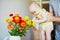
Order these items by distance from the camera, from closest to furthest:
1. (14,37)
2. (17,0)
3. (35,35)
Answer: (14,37)
(35,35)
(17,0)

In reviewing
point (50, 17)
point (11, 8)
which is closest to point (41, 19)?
point (50, 17)

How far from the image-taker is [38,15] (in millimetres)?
1543

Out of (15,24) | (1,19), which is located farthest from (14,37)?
(1,19)

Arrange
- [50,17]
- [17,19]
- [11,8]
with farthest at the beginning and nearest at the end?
[11,8], [50,17], [17,19]

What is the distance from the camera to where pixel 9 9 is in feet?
5.81

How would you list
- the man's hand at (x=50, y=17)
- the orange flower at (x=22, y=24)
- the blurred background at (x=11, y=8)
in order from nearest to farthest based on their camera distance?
the orange flower at (x=22, y=24)
the man's hand at (x=50, y=17)
the blurred background at (x=11, y=8)

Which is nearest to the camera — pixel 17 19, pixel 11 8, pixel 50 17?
pixel 17 19

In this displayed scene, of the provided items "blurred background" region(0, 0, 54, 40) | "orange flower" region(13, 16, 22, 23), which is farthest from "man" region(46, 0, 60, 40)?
"orange flower" region(13, 16, 22, 23)

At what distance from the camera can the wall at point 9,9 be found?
1.77m

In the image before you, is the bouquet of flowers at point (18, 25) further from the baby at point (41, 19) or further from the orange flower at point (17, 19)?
the baby at point (41, 19)

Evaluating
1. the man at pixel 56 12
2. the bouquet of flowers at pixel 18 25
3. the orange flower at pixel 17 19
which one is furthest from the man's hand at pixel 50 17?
the orange flower at pixel 17 19

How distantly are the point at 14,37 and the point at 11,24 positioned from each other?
12 cm

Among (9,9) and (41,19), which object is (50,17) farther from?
(9,9)

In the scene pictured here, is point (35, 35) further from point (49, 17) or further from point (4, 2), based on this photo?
point (4, 2)
